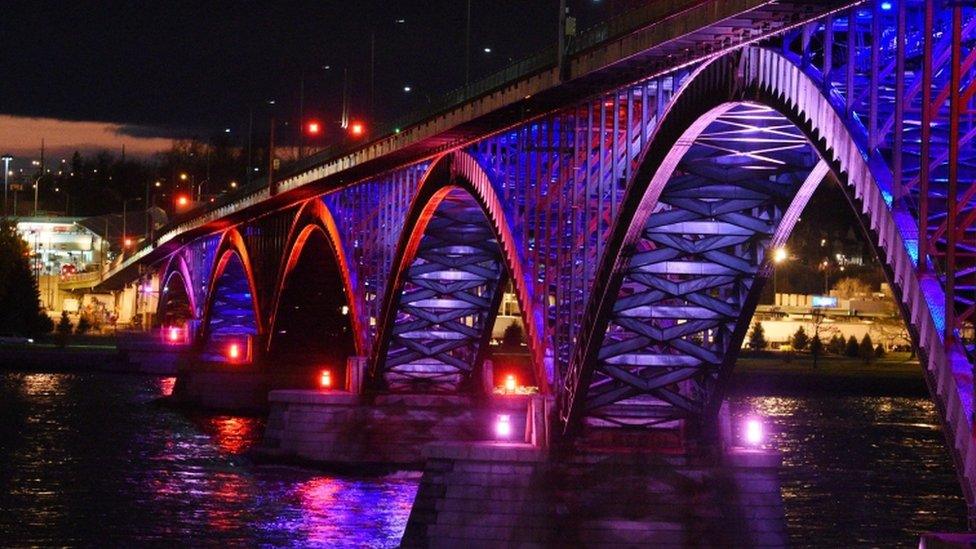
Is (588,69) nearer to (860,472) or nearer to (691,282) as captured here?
(691,282)

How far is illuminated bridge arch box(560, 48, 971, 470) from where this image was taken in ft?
116

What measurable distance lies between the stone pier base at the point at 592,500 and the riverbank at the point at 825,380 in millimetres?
67307

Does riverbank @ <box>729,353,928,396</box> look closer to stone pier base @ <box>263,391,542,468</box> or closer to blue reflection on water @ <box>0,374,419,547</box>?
blue reflection on water @ <box>0,374,419,547</box>

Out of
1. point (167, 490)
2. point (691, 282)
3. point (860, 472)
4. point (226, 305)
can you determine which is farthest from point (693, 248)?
point (226, 305)

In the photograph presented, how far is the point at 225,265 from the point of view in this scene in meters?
117

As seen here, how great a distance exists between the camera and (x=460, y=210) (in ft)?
202

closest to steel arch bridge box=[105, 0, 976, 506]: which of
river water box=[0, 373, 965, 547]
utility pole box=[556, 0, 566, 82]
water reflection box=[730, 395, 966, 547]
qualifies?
utility pole box=[556, 0, 566, 82]

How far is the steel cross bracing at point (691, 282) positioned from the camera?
39.0 meters

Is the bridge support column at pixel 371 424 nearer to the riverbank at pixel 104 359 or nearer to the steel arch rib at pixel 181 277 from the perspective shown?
the riverbank at pixel 104 359

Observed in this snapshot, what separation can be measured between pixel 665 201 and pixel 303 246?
5004 centimetres

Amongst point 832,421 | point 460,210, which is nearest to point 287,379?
point 832,421

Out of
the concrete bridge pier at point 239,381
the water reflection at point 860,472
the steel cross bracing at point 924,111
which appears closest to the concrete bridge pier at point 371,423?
the water reflection at point 860,472

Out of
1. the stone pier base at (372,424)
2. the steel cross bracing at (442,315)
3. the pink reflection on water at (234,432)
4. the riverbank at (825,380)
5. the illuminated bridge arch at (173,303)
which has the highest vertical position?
the illuminated bridge arch at (173,303)

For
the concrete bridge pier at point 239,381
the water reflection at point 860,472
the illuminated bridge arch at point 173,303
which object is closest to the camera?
the water reflection at point 860,472
